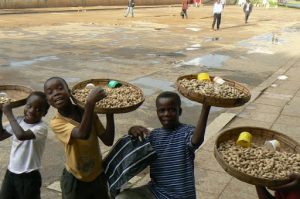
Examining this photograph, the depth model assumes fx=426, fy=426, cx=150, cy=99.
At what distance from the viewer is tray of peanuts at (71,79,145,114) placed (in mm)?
3270

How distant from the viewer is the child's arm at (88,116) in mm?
2855

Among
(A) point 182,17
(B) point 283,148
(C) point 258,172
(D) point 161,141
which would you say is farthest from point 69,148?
(A) point 182,17

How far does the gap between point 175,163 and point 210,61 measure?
11568 mm

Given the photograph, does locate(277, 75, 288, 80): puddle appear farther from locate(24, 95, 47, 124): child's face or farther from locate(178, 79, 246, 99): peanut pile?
locate(24, 95, 47, 124): child's face

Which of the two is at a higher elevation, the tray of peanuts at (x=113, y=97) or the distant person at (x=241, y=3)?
the tray of peanuts at (x=113, y=97)

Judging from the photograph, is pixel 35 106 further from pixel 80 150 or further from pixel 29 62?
pixel 29 62

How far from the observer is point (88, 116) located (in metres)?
2.90

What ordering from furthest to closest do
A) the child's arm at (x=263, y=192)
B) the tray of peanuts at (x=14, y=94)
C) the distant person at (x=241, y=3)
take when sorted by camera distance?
the distant person at (x=241, y=3)
the tray of peanuts at (x=14, y=94)
the child's arm at (x=263, y=192)

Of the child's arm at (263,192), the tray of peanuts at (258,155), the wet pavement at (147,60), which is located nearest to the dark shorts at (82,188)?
the tray of peanuts at (258,155)

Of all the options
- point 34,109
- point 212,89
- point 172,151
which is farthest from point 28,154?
point 212,89

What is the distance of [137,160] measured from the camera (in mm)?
3119

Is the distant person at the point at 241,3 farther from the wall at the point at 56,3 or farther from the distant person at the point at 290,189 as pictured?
the distant person at the point at 290,189

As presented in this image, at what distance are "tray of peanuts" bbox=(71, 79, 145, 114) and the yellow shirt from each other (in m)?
0.16

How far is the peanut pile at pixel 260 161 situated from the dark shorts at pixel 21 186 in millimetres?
1498
